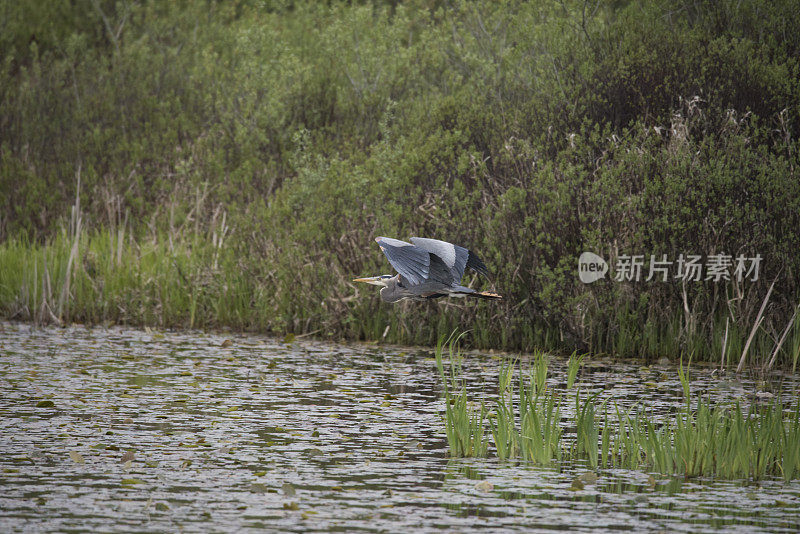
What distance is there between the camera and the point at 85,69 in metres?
20.5

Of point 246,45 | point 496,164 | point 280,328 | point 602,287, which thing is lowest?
point 280,328

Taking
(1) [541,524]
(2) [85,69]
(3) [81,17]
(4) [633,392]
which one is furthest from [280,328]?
(3) [81,17]

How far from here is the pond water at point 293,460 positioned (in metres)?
5.35

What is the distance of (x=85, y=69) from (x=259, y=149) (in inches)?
201

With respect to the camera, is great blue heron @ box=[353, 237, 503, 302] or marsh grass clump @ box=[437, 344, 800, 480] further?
great blue heron @ box=[353, 237, 503, 302]

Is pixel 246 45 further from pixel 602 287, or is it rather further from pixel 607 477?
pixel 607 477

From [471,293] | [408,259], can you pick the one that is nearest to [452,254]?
[471,293]

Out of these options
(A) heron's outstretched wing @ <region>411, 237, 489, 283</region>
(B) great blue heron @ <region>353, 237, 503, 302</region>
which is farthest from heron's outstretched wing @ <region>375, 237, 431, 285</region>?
(A) heron's outstretched wing @ <region>411, 237, 489, 283</region>

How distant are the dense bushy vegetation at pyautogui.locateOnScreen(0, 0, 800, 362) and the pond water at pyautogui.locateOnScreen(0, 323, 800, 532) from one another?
3.95ft

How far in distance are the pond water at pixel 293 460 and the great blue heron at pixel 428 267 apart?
86 cm

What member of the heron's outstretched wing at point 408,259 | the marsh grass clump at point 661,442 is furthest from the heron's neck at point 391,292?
the marsh grass clump at point 661,442

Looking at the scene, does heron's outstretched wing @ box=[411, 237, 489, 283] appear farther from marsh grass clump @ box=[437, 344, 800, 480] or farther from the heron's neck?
marsh grass clump @ box=[437, 344, 800, 480]

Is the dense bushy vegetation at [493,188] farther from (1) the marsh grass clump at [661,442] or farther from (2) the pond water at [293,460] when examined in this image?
(1) the marsh grass clump at [661,442]

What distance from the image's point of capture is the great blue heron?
7.87 m
